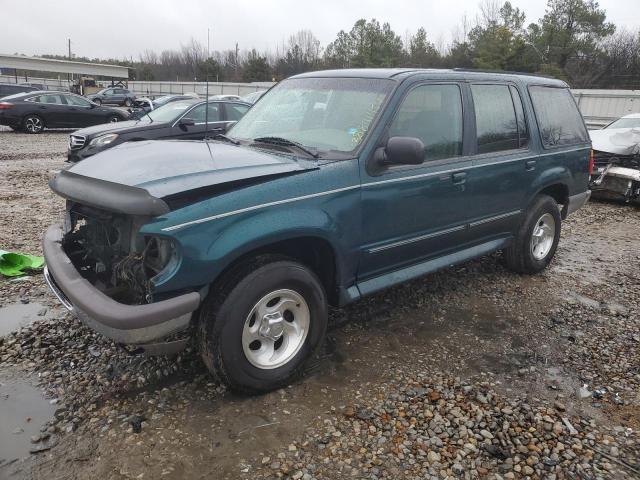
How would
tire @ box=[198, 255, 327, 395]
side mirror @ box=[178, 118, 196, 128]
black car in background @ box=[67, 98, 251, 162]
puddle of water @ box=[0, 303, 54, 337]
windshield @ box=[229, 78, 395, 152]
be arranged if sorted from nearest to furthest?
tire @ box=[198, 255, 327, 395], windshield @ box=[229, 78, 395, 152], puddle of water @ box=[0, 303, 54, 337], side mirror @ box=[178, 118, 196, 128], black car in background @ box=[67, 98, 251, 162]

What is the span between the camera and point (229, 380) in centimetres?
294

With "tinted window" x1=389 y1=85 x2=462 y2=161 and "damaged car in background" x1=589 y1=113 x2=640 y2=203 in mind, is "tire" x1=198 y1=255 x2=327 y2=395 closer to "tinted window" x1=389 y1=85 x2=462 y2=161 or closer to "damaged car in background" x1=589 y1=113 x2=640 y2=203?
"tinted window" x1=389 y1=85 x2=462 y2=161

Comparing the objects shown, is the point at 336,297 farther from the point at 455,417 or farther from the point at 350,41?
the point at 350,41

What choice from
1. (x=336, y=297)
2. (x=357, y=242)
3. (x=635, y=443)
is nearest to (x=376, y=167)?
(x=357, y=242)

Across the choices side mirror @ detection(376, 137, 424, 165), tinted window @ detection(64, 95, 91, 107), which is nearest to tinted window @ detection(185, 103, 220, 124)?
side mirror @ detection(376, 137, 424, 165)

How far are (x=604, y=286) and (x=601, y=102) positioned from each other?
23425 mm

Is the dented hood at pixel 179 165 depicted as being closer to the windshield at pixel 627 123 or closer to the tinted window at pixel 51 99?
the windshield at pixel 627 123

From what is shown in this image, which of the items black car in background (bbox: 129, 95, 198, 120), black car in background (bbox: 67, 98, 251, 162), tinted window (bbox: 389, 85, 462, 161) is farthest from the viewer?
black car in background (bbox: 129, 95, 198, 120)

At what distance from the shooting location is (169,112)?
407 inches

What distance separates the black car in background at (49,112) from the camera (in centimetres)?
1705

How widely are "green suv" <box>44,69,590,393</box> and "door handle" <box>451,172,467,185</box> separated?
0.9 inches

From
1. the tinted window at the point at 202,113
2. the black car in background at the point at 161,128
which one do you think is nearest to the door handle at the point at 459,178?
the black car in background at the point at 161,128

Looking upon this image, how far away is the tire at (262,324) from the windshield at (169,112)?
305 inches

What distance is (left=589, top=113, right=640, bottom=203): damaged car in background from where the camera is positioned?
881cm
